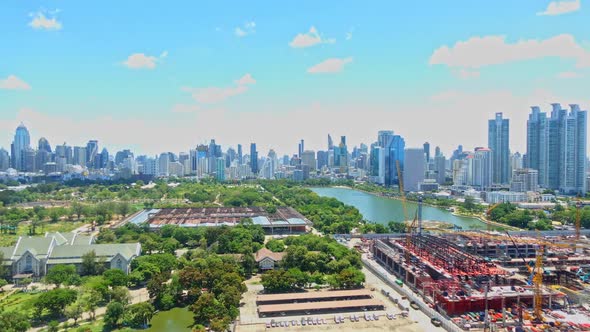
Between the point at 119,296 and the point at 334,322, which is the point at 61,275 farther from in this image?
the point at 334,322

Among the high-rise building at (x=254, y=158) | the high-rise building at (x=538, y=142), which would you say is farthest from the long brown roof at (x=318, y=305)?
the high-rise building at (x=254, y=158)

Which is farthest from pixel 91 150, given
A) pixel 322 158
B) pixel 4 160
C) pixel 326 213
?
pixel 326 213

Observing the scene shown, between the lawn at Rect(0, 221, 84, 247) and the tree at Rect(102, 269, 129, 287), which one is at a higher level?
the tree at Rect(102, 269, 129, 287)

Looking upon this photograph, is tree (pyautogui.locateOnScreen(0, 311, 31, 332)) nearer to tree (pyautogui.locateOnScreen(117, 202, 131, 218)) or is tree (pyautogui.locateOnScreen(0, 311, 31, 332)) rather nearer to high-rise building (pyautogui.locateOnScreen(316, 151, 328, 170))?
tree (pyautogui.locateOnScreen(117, 202, 131, 218))

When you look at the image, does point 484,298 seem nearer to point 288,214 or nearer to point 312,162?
point 288,214

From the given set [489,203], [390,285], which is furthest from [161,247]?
[489,203]

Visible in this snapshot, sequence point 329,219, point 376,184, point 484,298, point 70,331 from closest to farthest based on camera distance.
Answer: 1. point 70,331
2. point 484,298
3. point 329,219
4. point 376,184

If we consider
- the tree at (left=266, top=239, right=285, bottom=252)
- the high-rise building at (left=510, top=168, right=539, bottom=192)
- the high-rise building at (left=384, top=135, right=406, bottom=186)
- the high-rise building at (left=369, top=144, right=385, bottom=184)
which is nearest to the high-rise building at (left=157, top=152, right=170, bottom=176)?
the high-rise building at (left=369, top=144, right=385, bottom=184)
